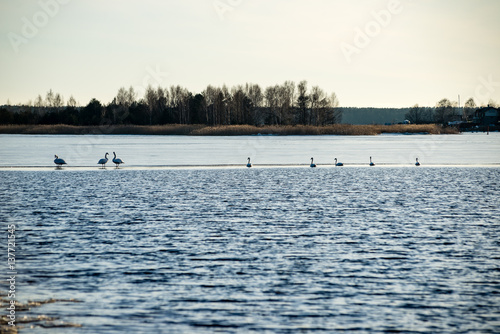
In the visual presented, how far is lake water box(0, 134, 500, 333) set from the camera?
865cm

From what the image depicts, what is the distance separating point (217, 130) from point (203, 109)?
30.9 meters

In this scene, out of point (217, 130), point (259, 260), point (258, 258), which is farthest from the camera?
point (217, 130)

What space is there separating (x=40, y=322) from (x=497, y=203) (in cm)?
1789

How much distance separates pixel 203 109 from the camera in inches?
4579

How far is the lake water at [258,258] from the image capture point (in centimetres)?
865

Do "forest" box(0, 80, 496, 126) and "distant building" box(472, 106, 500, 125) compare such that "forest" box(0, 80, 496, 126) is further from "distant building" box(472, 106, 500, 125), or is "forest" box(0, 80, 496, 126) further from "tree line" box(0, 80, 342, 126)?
"distant building" box(472, 106, 500, 125)

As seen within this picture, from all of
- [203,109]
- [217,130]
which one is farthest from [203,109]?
[217,130]

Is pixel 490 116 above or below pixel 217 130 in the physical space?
above

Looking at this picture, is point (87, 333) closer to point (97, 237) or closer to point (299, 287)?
point (299, 287)

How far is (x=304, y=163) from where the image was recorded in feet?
136

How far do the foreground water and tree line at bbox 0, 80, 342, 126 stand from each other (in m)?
85.3

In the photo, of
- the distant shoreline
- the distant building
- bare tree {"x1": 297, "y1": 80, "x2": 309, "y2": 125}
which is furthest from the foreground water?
the distant building

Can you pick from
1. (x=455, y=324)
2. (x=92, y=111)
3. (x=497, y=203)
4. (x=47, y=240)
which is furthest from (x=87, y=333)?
(x=92, y=111)

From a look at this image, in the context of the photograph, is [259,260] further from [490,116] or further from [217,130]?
[490,116]
